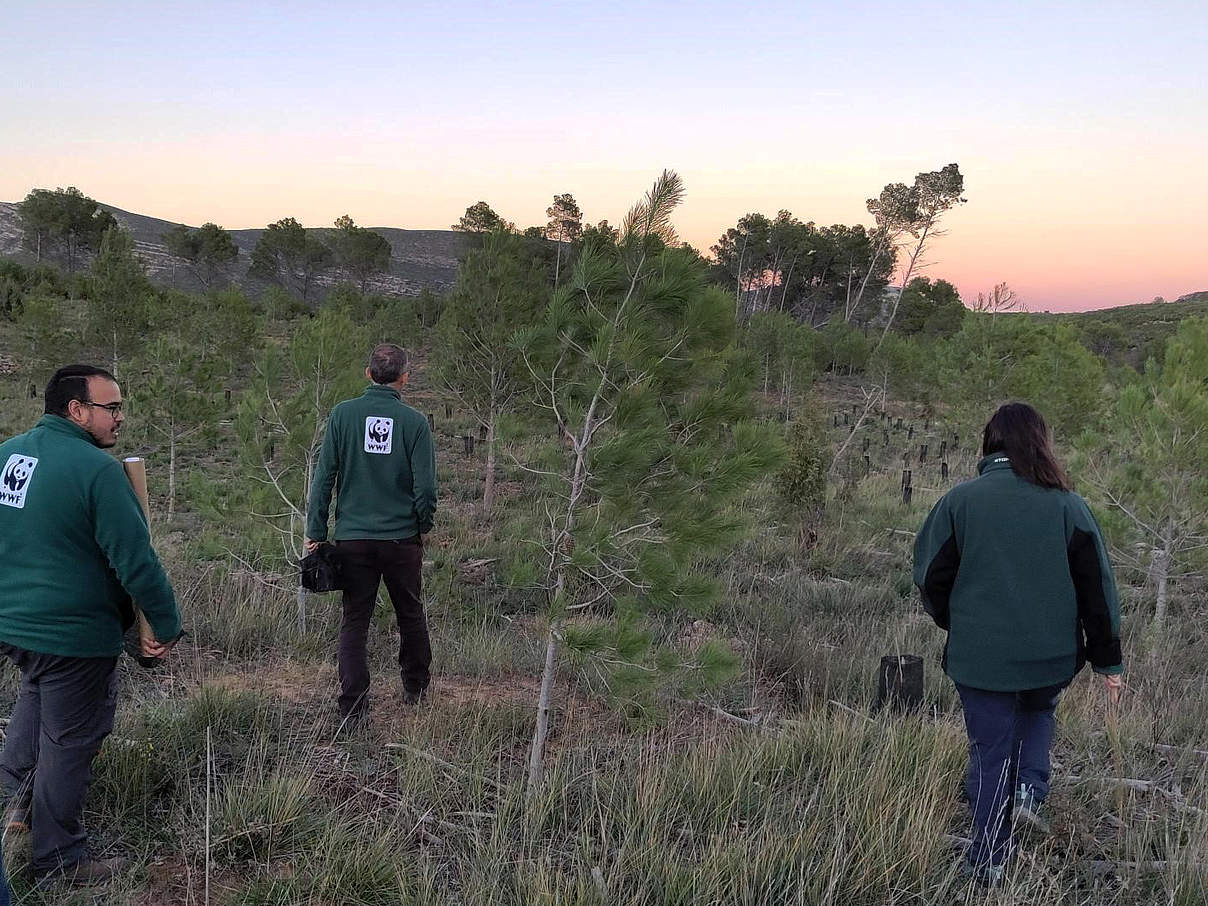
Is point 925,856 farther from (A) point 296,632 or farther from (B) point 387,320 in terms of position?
(B) point 387,320

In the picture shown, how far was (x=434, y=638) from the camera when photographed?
5789 mm

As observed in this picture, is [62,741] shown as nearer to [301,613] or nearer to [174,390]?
[301,613]

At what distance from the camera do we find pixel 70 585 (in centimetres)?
244

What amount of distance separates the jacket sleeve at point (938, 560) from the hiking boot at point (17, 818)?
3355 millimetres

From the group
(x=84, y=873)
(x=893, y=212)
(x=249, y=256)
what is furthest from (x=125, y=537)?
(x=249, y=256)

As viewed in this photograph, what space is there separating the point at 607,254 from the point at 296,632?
4021mm

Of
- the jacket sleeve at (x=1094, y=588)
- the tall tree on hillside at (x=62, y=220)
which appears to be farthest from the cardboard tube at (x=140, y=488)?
the tall tree on hillside at (x=62, y=220)

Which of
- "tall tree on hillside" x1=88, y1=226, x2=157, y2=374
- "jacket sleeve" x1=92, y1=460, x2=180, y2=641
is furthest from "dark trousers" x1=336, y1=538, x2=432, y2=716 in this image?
"tall tree on hillside" x1=88, y1=226, x2=157, y2=374

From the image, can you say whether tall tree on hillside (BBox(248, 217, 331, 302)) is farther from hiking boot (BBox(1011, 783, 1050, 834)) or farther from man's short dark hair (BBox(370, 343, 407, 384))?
hiking boot (BBox(1011, 783, 1050, 834))

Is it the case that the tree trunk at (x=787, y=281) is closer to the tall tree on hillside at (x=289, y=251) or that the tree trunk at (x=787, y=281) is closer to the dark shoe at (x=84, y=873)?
the tall tree on hillside at (x=289, y=251)

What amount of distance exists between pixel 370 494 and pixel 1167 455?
6.92 metres

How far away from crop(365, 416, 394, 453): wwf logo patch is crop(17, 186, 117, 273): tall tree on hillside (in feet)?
178

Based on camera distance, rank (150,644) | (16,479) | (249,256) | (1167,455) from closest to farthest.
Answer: (16,479), (150,644), (1167,455), (249,256)

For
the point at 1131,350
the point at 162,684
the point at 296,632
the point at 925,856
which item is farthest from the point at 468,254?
the point at 1131,350
